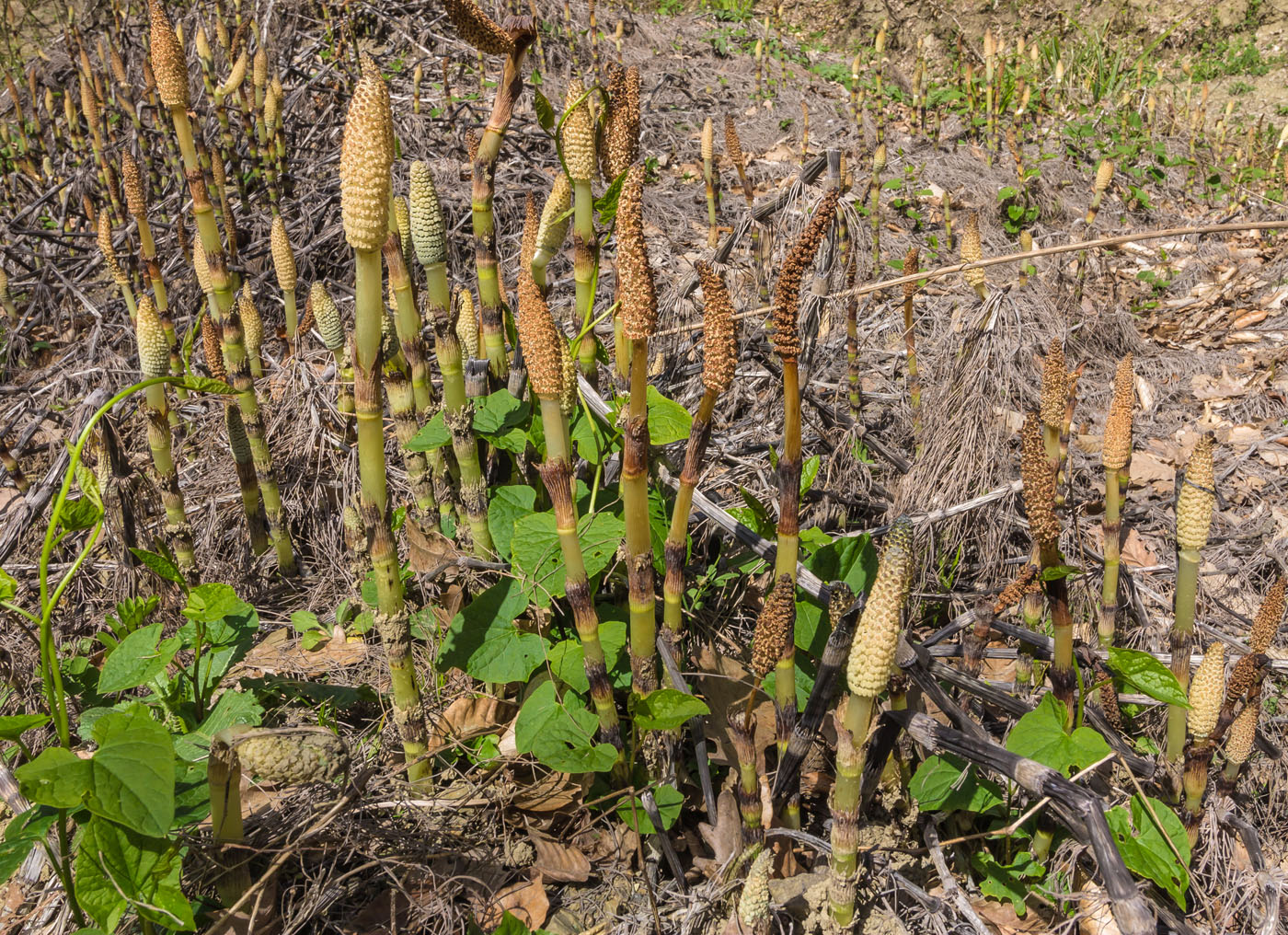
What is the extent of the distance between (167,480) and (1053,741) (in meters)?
2.13

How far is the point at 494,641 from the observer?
174 cm

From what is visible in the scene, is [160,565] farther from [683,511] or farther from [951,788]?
[951,788]

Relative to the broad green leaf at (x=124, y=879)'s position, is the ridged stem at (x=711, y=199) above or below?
above

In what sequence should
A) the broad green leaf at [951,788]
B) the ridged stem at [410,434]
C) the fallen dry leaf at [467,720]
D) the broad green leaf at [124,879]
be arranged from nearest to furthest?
the broad green leaf at [124,879] < the broad green leaf at [951,788] < the fallen dry leaf at [467,720] < the ridged stem at [410,434]

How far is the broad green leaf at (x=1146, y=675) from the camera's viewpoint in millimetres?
1400

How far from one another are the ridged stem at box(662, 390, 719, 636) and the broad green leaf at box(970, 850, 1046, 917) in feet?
2.61

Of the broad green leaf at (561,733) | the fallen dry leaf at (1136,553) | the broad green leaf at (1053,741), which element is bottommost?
the fallen dry leaf at (1136,553)

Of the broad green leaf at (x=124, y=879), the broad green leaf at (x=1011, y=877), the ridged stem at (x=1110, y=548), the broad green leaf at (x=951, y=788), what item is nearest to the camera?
the broad green leaf at (x=124, y=879)

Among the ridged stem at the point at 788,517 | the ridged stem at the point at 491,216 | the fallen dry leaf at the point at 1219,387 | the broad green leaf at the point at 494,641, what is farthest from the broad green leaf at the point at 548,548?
the fallen dry leaf at the point at 1219,387

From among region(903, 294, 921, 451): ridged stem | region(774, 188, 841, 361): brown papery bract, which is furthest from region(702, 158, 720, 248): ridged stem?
region(774, 188, 841, 361): brown papery bract

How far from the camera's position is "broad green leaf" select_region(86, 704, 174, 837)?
1136 mm

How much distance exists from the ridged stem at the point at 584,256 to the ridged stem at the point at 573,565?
319 mm

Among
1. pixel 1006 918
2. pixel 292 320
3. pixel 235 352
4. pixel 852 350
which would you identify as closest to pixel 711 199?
pixel 852 350

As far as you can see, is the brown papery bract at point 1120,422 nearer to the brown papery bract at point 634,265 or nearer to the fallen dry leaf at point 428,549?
the brown papery bract at point 634,265
